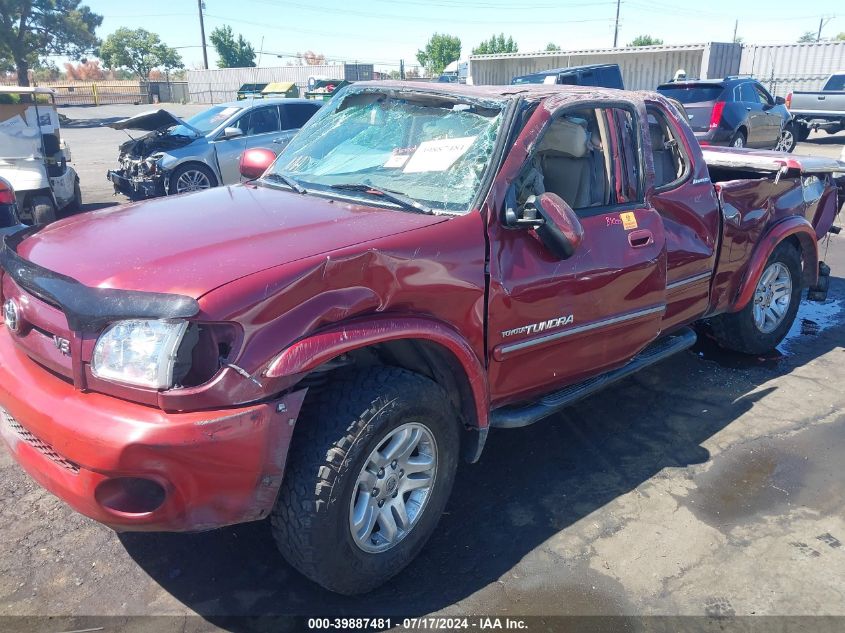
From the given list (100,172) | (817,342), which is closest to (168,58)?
(100,172)

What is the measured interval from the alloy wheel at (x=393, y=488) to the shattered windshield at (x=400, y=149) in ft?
3.36

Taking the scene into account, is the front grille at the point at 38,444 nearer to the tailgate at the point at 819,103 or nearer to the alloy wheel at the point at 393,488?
the alloy wheel at the point at 393,488

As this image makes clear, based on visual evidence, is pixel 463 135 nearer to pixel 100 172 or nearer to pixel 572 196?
pixel 572 196

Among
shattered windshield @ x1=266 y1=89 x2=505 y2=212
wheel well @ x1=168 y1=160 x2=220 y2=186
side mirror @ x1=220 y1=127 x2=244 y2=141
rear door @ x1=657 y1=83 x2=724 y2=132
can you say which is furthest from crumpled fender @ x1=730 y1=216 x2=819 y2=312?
rear door @ x1=657 y1=83 x2=724 y2=132

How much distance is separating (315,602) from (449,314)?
4.18 ft

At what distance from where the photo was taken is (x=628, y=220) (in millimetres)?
3688

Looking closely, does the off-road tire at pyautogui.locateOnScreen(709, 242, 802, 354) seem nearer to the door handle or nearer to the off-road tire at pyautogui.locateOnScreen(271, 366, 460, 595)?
the door handle

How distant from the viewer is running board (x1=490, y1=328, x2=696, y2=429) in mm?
3345

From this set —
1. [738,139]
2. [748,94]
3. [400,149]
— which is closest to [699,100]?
Result: [738,139]

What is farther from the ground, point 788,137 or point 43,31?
point 43,31

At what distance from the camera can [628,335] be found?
3816 mm

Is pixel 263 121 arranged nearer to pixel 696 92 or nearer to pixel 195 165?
pixel 195 165

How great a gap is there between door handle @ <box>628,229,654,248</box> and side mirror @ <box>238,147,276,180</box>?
212cm

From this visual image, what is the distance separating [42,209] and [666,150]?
7812 millimetres
